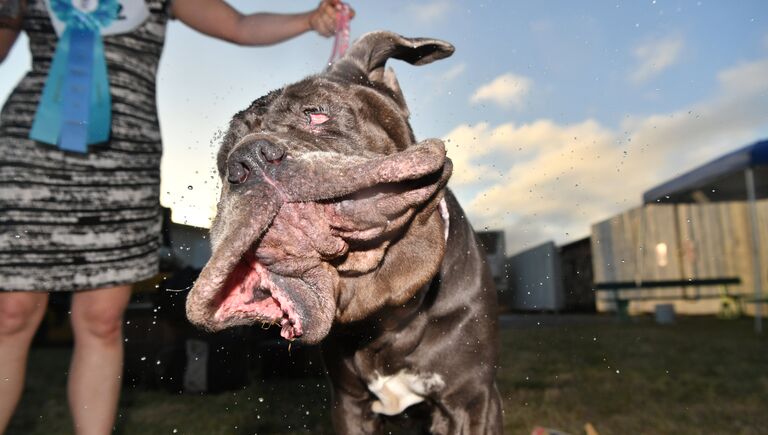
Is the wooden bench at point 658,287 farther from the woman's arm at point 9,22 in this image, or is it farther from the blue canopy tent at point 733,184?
the woman's arm at point 9,22

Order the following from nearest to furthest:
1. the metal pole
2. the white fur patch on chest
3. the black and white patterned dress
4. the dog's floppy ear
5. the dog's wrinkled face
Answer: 1. the dog's wrinkled face
2. the dog's floppy ear
3. the white fur patch on chest
4. the black and white patterned dress
5. the metal pole

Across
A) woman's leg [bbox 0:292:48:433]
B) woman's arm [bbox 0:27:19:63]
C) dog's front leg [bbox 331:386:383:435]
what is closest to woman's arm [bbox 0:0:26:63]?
woman's arm [bbox 0:27:19:63]

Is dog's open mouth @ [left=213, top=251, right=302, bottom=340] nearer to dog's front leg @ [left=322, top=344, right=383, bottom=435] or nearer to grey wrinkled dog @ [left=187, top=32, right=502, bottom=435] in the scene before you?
grey wrinkled dog @ [left=187, top=32, right=502, bottom=435]

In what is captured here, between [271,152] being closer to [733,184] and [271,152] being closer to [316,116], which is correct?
Answer: [316,116]

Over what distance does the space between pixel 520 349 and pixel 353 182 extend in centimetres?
566

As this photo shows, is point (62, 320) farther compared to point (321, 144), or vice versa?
point (62, 320)

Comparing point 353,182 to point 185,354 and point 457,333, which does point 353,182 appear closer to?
point 457,333

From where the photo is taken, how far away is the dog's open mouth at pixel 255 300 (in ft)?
4.28

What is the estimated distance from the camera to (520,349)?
6.55m

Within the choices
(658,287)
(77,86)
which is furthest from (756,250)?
(77,86)

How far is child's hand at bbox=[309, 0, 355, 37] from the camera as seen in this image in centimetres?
235

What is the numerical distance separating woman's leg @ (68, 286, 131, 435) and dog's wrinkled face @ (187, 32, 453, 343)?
107 centimetres

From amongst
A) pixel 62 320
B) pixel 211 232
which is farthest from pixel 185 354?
pixel 62 320

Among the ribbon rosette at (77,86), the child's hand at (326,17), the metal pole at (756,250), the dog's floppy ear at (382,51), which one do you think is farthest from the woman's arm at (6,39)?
the metal pole at (756,250)
